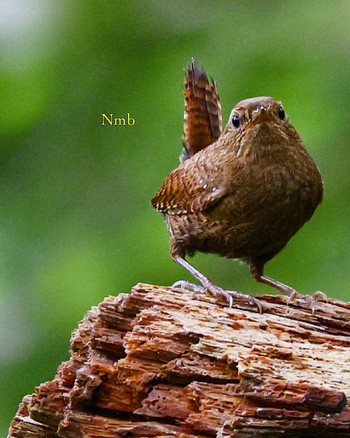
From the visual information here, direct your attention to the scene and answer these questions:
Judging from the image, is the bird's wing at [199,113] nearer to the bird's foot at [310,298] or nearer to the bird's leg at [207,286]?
the bird's leg at [207,286]

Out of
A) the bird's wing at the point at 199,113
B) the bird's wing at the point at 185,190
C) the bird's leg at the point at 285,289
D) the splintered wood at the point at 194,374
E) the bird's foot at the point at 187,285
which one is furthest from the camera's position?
the bird's wing at the point at 199,113

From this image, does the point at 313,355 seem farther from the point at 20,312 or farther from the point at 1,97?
the point at 1,97

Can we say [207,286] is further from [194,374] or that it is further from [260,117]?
[194,374]

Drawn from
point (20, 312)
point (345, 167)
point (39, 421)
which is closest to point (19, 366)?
point (20, 312)

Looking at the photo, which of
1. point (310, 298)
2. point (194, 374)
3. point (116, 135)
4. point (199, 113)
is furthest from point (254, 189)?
point (194, 374)

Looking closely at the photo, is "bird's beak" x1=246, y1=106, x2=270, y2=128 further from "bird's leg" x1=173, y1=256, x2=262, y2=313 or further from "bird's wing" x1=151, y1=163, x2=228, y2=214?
"bird's leg" x1=173, y1=256, x2=262, y2=313

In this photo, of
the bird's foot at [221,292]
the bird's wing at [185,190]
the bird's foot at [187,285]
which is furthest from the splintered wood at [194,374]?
the bird's wing at [185,190]
